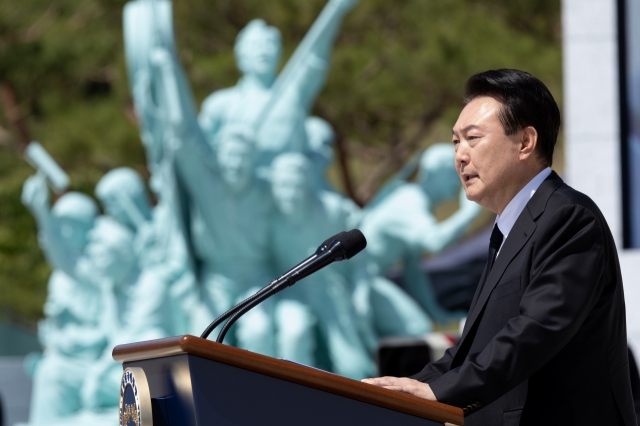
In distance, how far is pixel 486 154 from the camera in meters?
1.79

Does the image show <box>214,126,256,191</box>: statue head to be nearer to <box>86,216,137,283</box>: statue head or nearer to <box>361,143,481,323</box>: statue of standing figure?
<box>86,216,137,283</box>: statue head

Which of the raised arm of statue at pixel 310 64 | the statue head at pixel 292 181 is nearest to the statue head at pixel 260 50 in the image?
the raised arm of statue at pixel 310 64

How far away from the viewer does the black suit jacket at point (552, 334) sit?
1.63m

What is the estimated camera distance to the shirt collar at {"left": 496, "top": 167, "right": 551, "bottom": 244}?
1.82 metres

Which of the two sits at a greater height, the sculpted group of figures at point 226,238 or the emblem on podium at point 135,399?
the sculpted group of figures at point 226,238

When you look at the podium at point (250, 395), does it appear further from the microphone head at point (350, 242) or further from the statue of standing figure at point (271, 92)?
the statue of standing figure at point (271, 92)

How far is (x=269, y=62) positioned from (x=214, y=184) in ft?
3.42

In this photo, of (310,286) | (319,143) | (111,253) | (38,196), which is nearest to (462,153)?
(310,286)

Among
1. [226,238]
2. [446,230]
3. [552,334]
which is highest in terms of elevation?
[446,230]

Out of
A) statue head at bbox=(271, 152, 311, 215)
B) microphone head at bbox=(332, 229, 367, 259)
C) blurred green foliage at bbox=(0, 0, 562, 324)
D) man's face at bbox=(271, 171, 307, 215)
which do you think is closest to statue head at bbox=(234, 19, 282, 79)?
statue head at bbox=(271, 152, 311, 215)

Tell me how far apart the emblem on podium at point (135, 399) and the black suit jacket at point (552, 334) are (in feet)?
1.41

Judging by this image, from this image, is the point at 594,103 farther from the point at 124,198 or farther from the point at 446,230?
the point at 124,198

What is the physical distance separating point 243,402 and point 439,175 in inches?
325

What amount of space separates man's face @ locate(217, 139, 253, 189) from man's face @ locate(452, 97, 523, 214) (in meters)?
6.54
